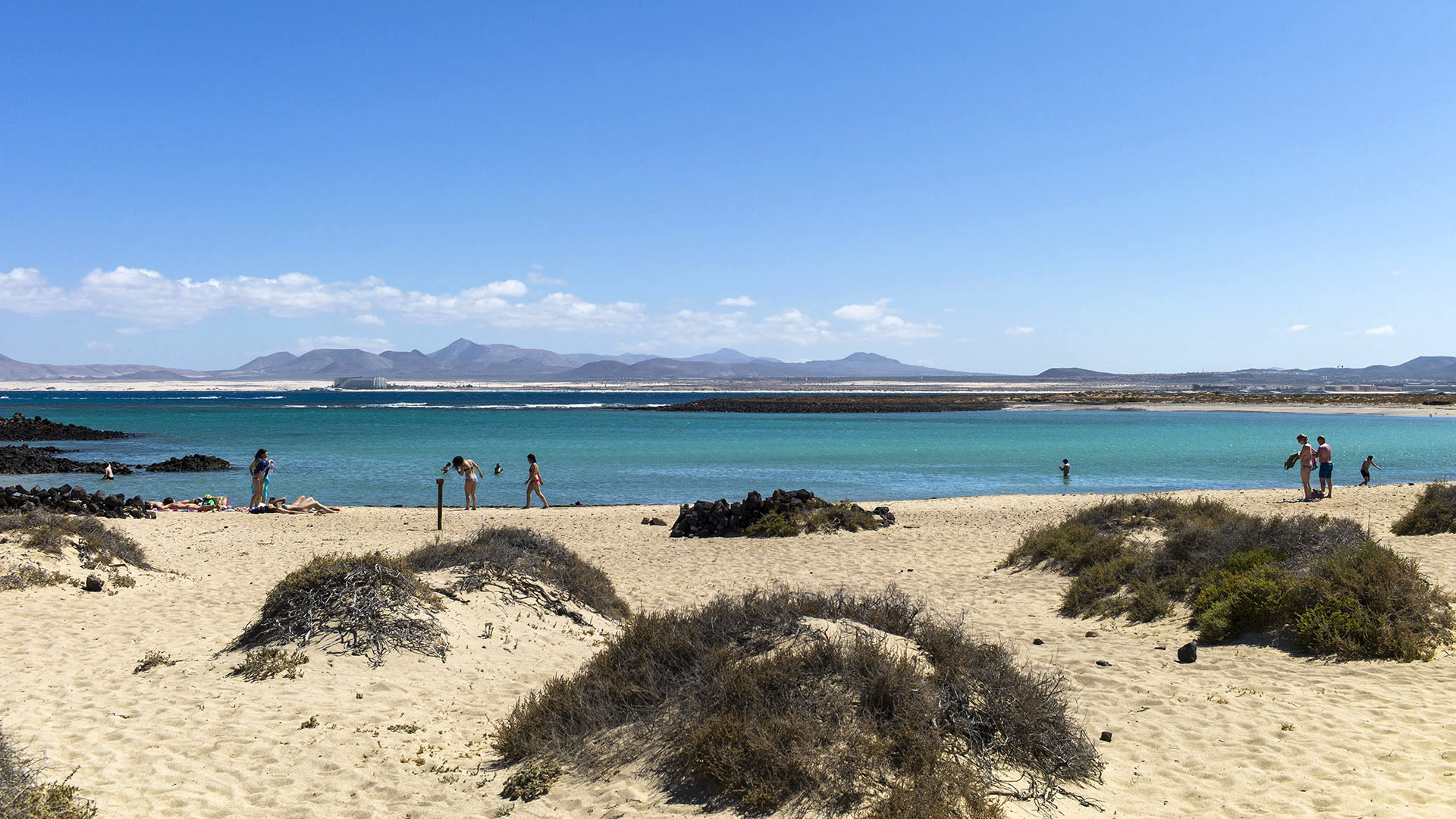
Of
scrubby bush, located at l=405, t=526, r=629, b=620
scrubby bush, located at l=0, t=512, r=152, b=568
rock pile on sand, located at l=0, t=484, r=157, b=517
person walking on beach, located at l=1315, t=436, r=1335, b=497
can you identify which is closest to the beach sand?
scrubby bush, located at l=0, t=512, r=152, b=568

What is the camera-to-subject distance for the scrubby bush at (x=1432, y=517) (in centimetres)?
1341

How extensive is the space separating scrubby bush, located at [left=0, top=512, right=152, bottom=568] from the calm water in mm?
12064

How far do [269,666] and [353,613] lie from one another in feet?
3.03

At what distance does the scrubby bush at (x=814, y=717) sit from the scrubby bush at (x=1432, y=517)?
38.3 feet

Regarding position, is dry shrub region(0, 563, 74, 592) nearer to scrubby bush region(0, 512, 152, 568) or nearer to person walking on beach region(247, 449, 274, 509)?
scrubby bush region(0, 512, 152, 568)

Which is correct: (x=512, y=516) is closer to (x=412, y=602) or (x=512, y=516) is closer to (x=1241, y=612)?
(x=412, y=602)

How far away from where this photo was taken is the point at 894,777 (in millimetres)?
4727

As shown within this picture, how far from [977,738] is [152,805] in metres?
4.97

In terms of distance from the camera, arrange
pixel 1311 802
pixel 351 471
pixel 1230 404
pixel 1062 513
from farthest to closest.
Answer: pixel 1230 404, pixel 351 471, pixel 1062 513, pixel 1311 802

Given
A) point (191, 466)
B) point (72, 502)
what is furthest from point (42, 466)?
point (72, 502)

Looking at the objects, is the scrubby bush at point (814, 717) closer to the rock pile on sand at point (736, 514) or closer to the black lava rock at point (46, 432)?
the rock pile on sand at point (736, 514)

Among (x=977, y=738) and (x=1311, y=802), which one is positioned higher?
(x=977, y=738)

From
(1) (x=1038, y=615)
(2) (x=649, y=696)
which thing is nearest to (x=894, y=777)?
(2) (x=649, y=696)

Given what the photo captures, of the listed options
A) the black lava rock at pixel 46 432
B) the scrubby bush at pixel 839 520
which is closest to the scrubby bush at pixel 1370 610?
the scrubby bush at pixel 839 520
